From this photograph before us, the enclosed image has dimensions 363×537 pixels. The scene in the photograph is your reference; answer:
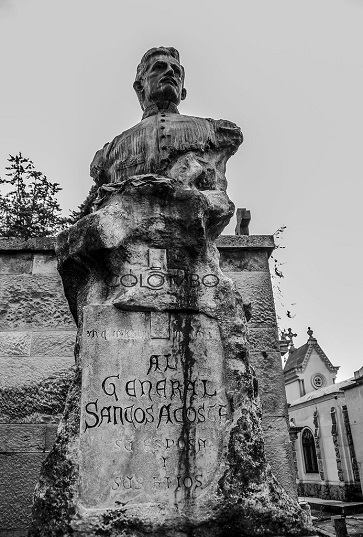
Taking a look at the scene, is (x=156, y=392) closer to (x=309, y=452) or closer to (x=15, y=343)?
(x=15, y=343)

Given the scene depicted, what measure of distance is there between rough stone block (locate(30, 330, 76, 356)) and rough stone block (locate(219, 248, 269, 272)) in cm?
170

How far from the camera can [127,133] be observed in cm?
407

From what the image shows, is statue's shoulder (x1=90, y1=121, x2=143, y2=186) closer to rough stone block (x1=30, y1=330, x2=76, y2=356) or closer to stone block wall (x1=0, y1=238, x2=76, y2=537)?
stone block wall (x1=0, y1=238, x2=76, y2=537)

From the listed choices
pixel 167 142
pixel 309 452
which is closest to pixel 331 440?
pixel 309 452

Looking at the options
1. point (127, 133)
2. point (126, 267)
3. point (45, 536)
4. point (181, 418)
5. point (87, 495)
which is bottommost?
point (45, 536)

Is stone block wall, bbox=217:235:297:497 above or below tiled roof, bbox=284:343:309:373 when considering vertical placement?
below

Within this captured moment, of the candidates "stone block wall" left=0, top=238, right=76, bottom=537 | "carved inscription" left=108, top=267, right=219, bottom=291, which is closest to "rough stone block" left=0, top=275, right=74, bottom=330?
"stone block wall" left=0, top=238, right=76, bottom=537

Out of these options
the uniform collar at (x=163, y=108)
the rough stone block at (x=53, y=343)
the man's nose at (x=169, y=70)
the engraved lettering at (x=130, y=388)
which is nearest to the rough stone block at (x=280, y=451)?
the rough stone block at (x=53, y=343)

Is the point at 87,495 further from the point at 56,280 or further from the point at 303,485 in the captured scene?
the point at 303,485

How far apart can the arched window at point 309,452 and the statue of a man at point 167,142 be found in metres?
24.1

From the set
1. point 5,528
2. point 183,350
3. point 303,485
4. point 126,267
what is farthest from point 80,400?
point 303,485

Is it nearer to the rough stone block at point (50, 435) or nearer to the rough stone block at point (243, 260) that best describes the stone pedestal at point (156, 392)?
the rough stone block at point (50, 435)

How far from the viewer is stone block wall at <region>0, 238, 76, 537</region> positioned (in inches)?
167

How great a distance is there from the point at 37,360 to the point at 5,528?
1425 millimetres
